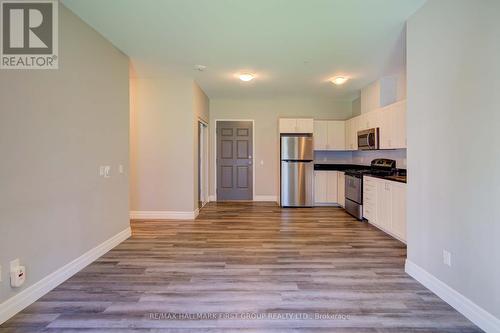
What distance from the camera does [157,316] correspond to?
2.12m

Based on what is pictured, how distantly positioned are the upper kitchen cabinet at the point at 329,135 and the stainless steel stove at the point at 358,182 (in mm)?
1104

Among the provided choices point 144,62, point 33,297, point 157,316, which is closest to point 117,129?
point 144,62

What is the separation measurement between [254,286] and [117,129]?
2.79 metres

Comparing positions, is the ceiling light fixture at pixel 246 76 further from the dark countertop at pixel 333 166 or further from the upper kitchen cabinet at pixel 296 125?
the dark countertop at pixel 333 166

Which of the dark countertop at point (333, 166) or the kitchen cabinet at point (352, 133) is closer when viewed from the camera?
the kitchen cabinet at point (352, 133)

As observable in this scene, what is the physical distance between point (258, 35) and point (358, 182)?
339 cm

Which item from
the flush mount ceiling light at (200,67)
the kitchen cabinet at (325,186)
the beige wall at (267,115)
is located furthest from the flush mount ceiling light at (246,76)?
the kitchen cabinet at (325,186)

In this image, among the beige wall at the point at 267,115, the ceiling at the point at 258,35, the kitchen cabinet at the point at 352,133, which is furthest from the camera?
the beige wall at the point at 267,115

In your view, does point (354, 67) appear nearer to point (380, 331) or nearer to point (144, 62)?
point (144, 62)

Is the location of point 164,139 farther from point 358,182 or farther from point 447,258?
point 447,258

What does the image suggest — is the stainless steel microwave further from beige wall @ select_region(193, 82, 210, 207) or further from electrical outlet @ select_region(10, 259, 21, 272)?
electrical outlet @ select_region(10, 259, 21, 272)

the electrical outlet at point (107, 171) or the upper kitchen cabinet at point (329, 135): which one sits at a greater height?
the upper kitchen cabinet at point (329, 135)

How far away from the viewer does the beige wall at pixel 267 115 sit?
23.9ft

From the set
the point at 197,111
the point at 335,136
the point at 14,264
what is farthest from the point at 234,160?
the point at 14,264
